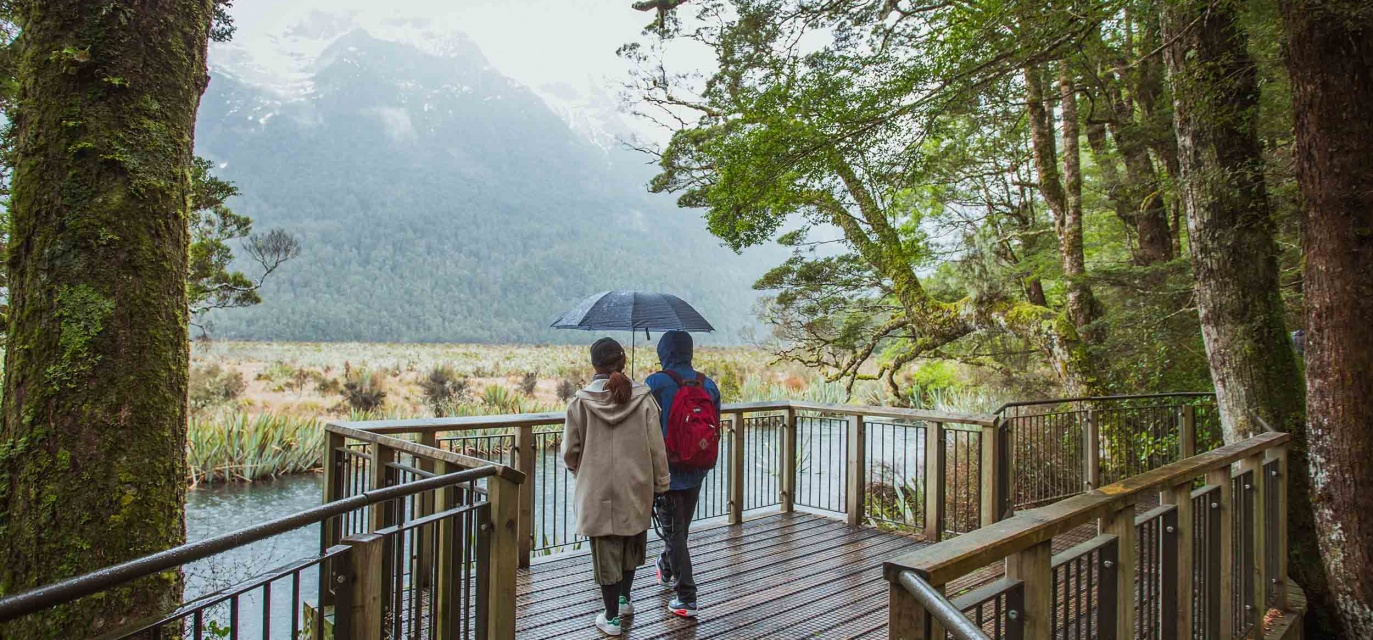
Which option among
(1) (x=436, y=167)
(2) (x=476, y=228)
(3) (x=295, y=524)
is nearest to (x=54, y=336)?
(3) (x=295, y=524)

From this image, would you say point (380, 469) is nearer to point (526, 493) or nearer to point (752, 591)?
point (526, 493)

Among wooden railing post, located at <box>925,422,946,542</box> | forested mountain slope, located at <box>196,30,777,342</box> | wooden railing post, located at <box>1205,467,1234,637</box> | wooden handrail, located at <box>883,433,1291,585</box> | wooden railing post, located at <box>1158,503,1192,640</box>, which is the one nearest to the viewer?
wooden handrail, located at <box>883,433,1291,585</box>

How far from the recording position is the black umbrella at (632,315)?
4.74 metres

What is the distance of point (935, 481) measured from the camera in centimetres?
623

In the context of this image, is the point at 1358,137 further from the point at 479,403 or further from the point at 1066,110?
the point at 479,403

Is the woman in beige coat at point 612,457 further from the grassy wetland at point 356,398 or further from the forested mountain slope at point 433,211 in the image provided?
the forested mountain slope at point 433,211

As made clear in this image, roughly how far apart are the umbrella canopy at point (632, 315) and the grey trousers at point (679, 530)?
3.67 feet

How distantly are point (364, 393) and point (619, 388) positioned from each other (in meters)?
17.6

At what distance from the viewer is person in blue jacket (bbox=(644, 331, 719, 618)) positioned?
13.1 feet

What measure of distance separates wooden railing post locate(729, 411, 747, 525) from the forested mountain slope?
6199 cm

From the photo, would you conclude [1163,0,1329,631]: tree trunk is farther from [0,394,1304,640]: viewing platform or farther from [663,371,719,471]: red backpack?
[663,371,719,471]: red backpack

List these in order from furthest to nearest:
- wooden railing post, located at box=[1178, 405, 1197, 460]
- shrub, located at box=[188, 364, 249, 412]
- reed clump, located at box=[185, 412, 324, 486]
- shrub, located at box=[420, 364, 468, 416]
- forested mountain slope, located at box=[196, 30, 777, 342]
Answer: forested mountain slope, located at box=[196, 30, 777, 342], shrub, located at box=[420, 364, 468, 416], shrub, located at box=[188, 364, 249, 412], reed clump, located at box=[185, 412, 324, 486], wooden railing post, located at box=[1178, 405, 1197, 460]

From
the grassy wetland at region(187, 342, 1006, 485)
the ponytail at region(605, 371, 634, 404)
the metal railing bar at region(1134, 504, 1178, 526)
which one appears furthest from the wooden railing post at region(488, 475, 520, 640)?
the grassy wetland at region(187, 342, 1006, 485)

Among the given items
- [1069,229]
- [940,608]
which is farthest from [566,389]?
[940,608]
